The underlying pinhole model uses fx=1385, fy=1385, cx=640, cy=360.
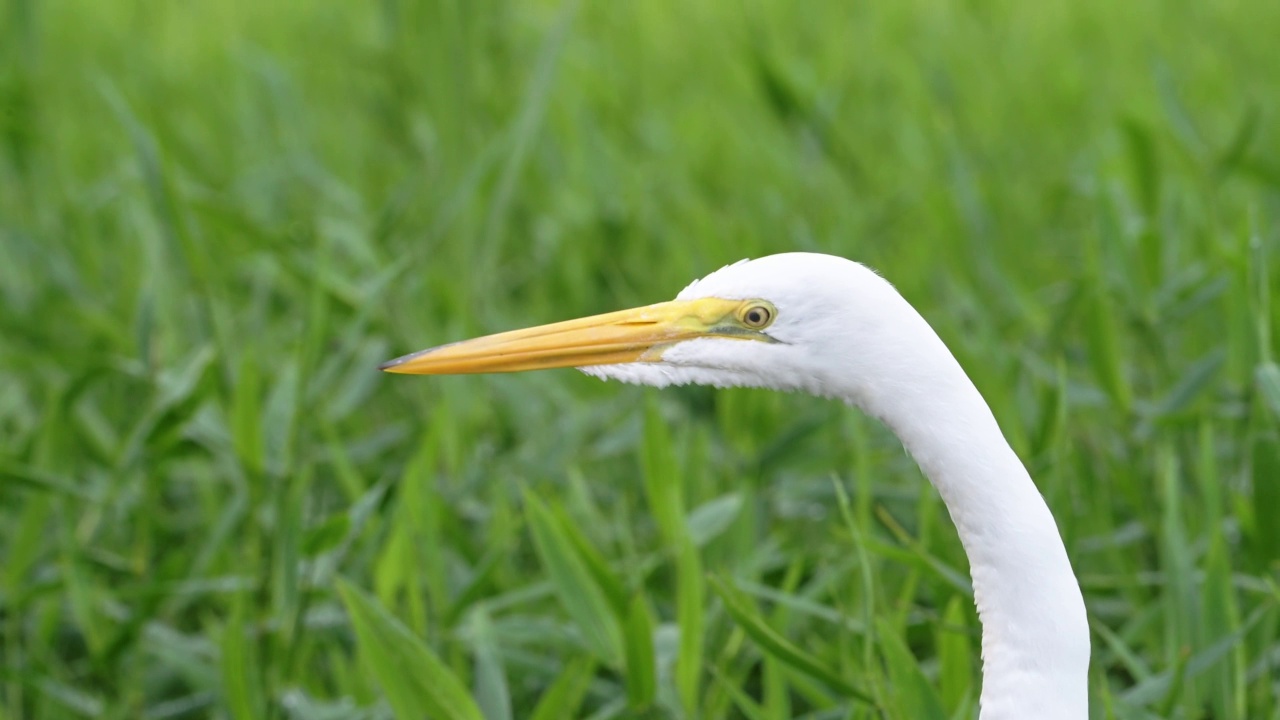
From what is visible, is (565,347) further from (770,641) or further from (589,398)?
(589,398)

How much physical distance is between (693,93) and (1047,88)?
3.65ft

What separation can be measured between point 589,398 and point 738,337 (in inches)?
68.7

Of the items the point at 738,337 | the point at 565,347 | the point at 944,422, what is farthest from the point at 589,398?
the point at 944,422

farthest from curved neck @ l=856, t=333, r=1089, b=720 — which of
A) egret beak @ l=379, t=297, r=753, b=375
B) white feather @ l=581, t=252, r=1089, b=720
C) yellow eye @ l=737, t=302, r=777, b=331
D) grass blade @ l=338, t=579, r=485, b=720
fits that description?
grass blade @ l=338, t=579, r=485, b=720

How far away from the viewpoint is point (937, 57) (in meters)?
3.95

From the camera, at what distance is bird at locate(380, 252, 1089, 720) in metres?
1.02

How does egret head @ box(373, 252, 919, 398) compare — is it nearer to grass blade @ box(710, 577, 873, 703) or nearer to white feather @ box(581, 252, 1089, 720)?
white feather @ box(581, 252, 1089, 720)

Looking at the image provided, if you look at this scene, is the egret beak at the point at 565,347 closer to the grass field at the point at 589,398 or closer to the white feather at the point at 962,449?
the white feather at the point at 962,449

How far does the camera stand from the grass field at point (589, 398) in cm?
167

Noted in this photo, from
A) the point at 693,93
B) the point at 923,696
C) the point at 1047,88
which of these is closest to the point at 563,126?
the point at 693,93

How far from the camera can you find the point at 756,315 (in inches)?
44.0

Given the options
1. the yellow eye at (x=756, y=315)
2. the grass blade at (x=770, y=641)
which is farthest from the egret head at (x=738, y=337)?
the grass blade at (x=770, y=641)

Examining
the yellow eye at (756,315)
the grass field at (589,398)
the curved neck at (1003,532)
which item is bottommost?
the grass field at (589,398)

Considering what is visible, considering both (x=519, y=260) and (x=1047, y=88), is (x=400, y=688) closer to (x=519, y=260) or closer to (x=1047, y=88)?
(x=519, y=260)
